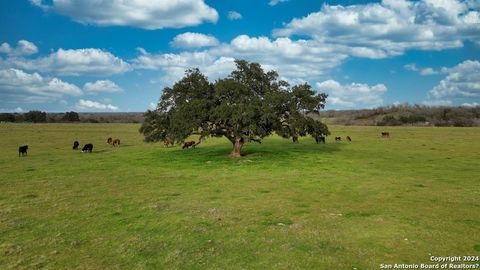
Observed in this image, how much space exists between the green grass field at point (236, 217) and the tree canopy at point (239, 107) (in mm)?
5173

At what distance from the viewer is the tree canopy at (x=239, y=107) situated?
34.3m

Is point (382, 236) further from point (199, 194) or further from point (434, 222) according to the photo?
point (199, 194)

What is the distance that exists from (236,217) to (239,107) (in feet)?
60.3

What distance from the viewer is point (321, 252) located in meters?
12.0

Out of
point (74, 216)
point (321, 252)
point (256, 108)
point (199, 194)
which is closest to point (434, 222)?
point (321, 252)

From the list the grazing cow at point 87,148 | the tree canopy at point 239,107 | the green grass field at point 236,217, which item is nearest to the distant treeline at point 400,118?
the grazing cow at point 87,148

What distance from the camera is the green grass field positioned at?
11.9m

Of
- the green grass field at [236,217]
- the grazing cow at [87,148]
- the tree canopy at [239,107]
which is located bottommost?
the green grass field at [236,217]

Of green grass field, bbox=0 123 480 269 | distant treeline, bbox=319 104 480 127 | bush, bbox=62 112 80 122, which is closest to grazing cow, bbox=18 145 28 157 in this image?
green grass field, bbox=0 123 480 269

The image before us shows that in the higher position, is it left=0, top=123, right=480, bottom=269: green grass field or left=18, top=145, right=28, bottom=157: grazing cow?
left=18, top=145, right=28, bottom=157: grazing cow

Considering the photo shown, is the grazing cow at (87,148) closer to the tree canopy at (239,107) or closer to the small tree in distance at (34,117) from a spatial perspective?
the tree canopy at (239,107)

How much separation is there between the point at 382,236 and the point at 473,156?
32892mm

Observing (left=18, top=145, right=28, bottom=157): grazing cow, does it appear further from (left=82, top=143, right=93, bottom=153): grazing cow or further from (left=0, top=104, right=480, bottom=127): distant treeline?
(left=0, top=104, right=480, bottom=127): distant treeline

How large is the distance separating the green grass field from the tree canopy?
5.17 metres
